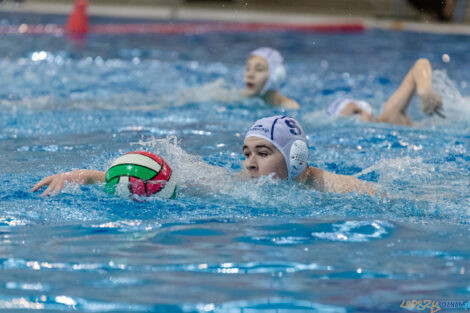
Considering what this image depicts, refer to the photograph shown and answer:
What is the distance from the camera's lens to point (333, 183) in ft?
14.4

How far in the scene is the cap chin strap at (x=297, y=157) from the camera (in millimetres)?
4336

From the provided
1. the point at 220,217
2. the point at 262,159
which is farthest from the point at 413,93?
the point at 220,217

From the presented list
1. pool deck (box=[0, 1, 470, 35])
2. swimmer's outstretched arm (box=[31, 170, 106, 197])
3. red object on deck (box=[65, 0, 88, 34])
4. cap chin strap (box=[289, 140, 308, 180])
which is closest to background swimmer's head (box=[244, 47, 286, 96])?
cap chin strap (box=[289, 140, 308, 180])

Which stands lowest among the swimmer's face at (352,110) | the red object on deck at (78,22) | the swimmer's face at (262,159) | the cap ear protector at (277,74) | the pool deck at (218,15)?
the swimmer's face at (262,159)

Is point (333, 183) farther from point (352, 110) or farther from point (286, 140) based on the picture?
point (352, 110)

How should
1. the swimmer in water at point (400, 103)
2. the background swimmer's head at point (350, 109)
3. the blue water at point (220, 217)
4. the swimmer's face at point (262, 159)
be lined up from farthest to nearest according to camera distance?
the background swimmer's head at point (350, 109) < the swimmer in water at point (400, 103) < the swimmer's face at point (262, 159) < the blue water at point (220, 217)

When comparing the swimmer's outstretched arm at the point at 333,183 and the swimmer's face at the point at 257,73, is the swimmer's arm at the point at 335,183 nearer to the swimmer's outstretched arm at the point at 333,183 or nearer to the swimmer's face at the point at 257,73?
the swimmer's outstretched arm at the point at 333,183

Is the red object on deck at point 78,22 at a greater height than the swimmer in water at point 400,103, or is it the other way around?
the red object on deck at point 78,22

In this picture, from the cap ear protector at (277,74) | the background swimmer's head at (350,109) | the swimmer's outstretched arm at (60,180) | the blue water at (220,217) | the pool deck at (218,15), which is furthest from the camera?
the pool deck at (218,15)

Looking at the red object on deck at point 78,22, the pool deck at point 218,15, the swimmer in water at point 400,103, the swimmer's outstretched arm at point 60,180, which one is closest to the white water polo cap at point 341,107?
the swimmer in water at point 400,103

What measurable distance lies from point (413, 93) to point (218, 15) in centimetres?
1092

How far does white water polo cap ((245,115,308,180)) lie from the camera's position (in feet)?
14.2

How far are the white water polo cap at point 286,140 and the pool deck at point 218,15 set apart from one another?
11.9m

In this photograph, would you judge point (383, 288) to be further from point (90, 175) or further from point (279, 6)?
point (279, 6)
